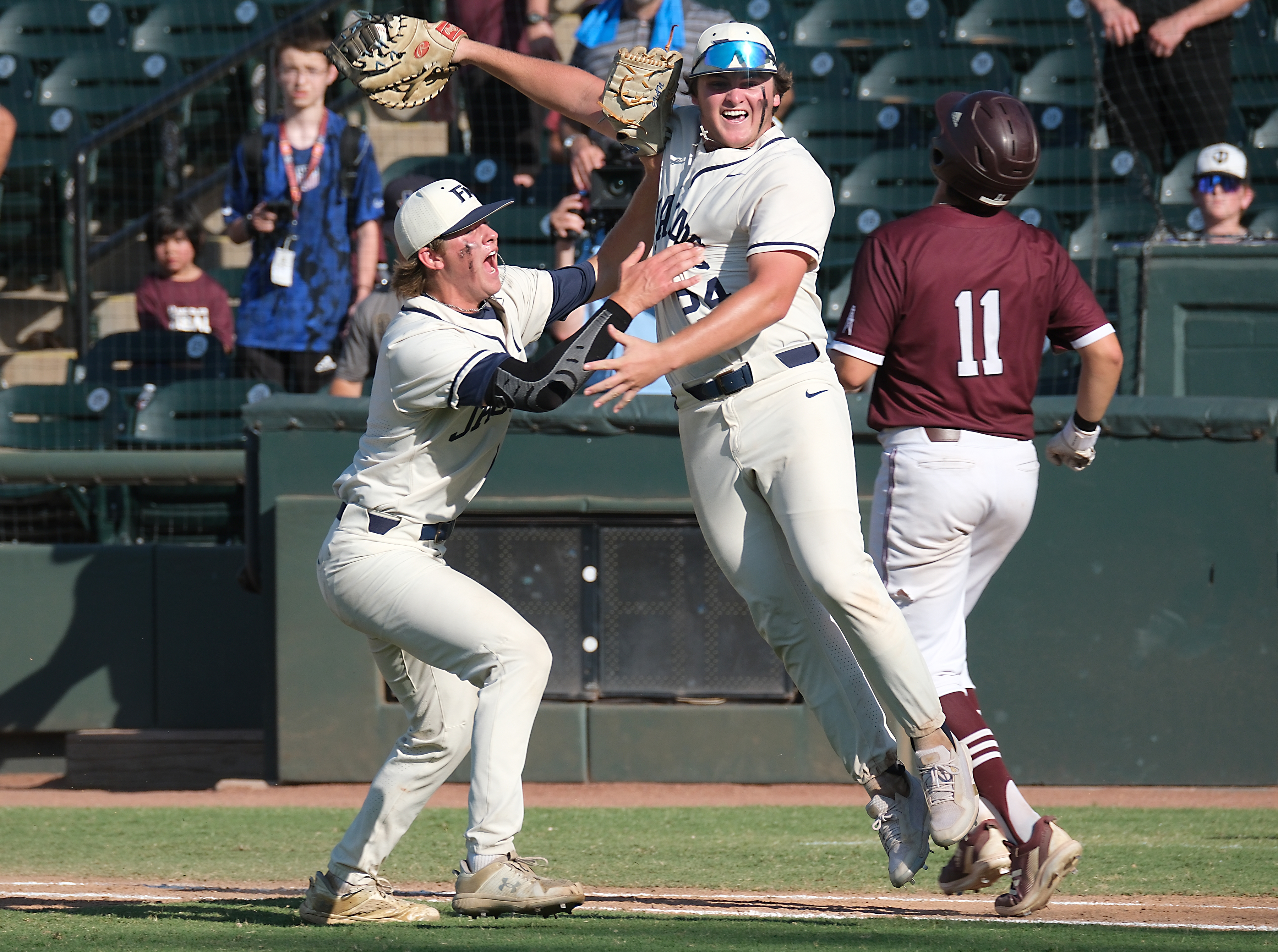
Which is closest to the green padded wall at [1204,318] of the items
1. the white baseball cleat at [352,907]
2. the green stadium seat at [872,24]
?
the green stadium seat at [872,24]

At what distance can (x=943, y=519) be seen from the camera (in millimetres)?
3941

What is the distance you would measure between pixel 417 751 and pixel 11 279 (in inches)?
A: 272

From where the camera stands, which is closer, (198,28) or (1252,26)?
(1252,26)

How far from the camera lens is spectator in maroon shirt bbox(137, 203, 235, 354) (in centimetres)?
813

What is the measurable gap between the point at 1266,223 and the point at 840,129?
2450 mm

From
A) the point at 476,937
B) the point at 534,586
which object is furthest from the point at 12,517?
the point at 476,937

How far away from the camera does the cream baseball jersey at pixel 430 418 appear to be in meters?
3.75

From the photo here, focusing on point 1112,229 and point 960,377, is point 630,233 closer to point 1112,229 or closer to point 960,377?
point 960,377

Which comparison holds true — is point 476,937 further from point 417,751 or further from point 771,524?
point 771,524

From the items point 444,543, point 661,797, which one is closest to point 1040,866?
point 444,543

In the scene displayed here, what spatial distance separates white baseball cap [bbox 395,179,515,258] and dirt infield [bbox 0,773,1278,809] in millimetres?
3025

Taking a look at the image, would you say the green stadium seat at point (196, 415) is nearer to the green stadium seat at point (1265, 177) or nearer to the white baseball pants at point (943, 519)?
the white baseball pants at point (943, 519)

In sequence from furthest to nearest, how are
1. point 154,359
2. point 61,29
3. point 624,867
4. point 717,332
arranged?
point 61,29 → point 154,359 → point 624,867 → point 717,332

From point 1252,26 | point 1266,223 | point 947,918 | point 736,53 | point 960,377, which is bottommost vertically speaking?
point 947,918
